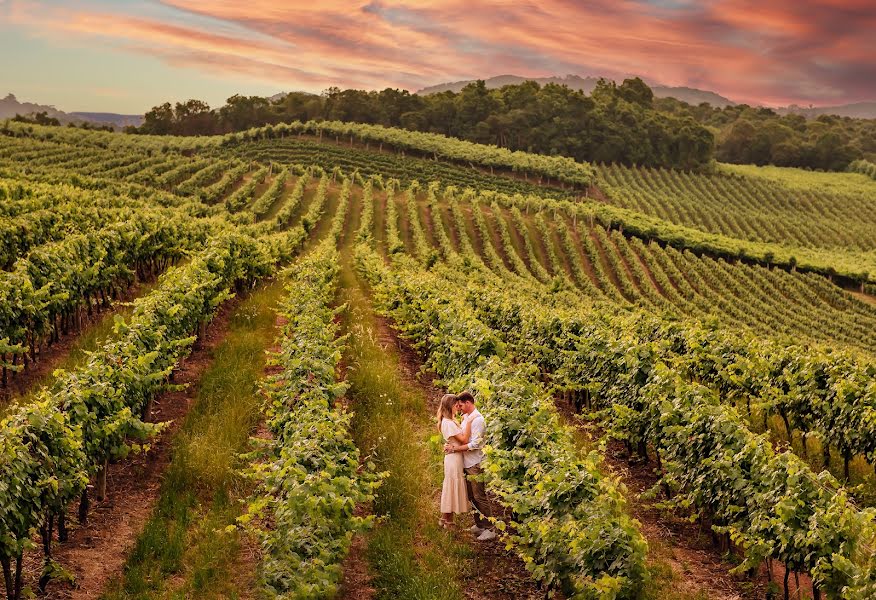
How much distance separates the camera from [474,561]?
1049 cm

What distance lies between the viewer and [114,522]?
11.0 m

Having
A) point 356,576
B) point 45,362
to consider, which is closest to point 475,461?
point 356,576

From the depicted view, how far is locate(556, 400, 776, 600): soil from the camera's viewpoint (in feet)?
33.5

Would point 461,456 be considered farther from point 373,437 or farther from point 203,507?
point 203,507

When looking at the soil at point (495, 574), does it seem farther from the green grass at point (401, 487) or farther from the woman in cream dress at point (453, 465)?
the woman in cream dress at point (453, 465)

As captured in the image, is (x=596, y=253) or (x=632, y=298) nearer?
(x=632, y=298)

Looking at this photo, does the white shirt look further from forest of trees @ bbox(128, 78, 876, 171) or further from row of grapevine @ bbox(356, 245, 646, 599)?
forest of trees @ bbox(128, 78, 876, 171)

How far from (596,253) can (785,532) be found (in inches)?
2413

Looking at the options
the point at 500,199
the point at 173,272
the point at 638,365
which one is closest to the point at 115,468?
the point at 173,272

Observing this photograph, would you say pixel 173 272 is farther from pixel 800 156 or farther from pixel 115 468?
pixel 800 156

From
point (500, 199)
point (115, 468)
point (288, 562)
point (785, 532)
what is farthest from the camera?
point (500, 199)

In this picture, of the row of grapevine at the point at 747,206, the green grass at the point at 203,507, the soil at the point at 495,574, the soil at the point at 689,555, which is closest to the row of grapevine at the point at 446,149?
the row of grapevine at the point at 747,206

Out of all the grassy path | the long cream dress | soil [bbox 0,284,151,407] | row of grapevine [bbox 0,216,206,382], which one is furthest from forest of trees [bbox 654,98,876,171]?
the long cream dress

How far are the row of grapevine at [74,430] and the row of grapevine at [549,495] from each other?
17.8ft
